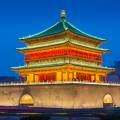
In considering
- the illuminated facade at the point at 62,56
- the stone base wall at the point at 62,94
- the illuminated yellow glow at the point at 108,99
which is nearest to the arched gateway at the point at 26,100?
the stone base wall at the point at 62,94

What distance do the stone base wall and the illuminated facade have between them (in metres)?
3.25

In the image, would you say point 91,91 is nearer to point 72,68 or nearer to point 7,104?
point 72,68

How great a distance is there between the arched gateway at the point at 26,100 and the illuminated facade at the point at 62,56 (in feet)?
15.2

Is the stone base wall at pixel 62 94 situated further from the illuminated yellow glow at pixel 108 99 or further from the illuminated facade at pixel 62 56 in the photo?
the illuminated facade at pixel 62 56

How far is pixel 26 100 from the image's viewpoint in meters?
58.6

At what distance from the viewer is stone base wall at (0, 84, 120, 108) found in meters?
54.0

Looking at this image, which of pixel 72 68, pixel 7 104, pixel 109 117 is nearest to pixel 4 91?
pixel 7 104

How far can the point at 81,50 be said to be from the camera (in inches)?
2420

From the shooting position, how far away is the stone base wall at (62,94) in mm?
54031

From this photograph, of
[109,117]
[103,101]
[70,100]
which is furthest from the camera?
[103,101]

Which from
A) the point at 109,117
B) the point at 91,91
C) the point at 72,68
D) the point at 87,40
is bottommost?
the point at 109,117

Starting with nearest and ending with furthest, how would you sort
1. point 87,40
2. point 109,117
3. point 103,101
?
point 109,117
point 103,101
point 87,40

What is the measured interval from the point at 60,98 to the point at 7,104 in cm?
1062

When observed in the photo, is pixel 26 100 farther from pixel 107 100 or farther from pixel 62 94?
pixel 107 100
